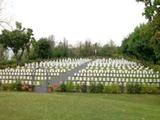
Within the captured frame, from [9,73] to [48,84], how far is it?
14.2ft

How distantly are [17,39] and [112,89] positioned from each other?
113 feet

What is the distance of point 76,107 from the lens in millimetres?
18438

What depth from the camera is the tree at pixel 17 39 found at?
6078cm

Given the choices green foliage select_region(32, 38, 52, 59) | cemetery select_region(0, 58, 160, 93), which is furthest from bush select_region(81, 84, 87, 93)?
green foliage select_region(32, 38, 52, 59)

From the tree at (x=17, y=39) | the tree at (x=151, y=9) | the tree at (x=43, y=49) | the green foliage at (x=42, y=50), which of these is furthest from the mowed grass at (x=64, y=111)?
the tree at (x=43, y=49)

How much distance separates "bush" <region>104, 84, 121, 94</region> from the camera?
2973 cm

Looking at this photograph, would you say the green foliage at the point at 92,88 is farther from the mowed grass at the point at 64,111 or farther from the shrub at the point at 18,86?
the mowed grass at the point at 64,111

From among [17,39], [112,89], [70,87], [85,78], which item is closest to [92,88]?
[112,89]

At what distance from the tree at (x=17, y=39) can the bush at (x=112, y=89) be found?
31508 millimetres

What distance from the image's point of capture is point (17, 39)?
204 feet

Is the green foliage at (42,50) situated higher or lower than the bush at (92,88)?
higher

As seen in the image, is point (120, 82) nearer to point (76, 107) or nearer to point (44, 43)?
point (76, 107)

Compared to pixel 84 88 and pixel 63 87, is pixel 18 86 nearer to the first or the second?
pixel 63 87

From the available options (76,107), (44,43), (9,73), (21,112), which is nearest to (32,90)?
(9,73)
